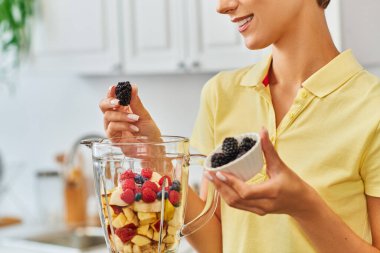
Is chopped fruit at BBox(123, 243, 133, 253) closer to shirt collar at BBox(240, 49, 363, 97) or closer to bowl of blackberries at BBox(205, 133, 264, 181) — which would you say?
bowl of blackberries at BBox(205, 133, 264, 181)

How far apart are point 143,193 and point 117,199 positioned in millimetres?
42

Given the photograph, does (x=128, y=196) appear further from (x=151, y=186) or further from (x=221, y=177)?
(x=221, y=177)

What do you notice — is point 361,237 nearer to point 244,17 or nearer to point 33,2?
point 244,17

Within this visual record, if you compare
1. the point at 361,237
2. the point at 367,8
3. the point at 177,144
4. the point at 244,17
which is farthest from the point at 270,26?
the point at 367,8

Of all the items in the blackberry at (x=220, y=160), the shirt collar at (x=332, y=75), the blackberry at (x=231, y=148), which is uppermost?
the shirt collar at (x=332, y=75)

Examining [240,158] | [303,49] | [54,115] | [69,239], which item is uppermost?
[303,49]

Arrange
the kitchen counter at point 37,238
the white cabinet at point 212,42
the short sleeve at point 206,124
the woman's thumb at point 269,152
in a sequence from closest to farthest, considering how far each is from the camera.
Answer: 1. the woman's thumb at point 269,152
2. the short sleeve at point 206,124
3. the white cabinet at point 212,42
4. the kitchen counter at point 37,238

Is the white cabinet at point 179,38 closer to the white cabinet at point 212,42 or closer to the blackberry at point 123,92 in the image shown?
the white cabinet at point 212,42

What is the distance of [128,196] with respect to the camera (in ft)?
3.42

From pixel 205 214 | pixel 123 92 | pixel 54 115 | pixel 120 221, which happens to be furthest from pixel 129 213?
pixel 54 115

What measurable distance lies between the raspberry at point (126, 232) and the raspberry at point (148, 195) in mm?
41

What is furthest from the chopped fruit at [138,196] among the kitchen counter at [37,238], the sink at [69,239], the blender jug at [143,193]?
the sink at [69,239]

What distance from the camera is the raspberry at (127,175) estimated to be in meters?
1.06

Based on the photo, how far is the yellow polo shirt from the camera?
47.1 inches
